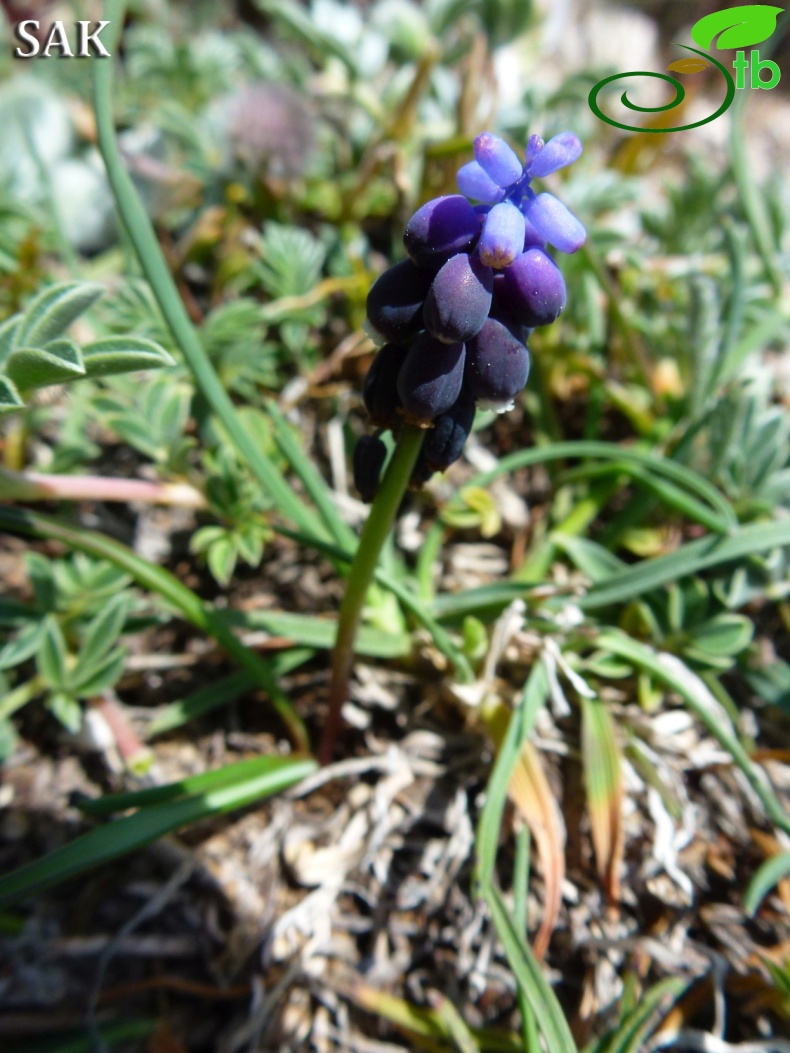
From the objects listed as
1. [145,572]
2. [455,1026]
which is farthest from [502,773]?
[145,572]

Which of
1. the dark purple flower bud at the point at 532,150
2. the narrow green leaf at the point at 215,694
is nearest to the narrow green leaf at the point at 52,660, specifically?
the narrow green leaf at the point at 215,694

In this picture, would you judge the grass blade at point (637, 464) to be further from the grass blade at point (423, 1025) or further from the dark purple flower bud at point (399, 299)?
the grass blade at point (423, 1025)

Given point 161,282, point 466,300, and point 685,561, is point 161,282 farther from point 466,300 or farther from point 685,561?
point 685,561

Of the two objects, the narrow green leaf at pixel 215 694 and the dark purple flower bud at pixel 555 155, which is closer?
the dark purple flower bud at pixel 555 155

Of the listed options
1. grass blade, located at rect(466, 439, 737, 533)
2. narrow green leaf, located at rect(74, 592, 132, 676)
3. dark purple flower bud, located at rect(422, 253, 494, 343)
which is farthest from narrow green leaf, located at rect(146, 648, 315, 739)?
dark purple flower bud, located at rect(422, 253, 494, 343)

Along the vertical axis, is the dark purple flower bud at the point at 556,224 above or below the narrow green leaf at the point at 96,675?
above

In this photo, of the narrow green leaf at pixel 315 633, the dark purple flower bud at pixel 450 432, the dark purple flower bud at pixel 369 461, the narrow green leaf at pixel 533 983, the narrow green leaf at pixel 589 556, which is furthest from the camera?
the narrow green leaf at pixel 589 556

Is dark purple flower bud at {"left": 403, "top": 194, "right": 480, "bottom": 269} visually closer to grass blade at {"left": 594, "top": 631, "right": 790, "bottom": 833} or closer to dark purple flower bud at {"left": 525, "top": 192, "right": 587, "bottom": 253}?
dark purple flower bud at {"left": 525, "top": 192, "right": 587, "bottom": 253}

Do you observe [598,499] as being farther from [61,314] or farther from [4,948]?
[4,948]
